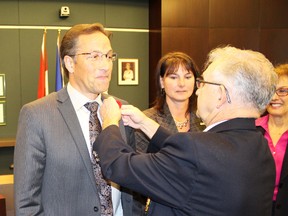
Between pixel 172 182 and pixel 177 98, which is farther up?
pixel 177 98

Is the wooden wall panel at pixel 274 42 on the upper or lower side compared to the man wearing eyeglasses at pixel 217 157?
upper

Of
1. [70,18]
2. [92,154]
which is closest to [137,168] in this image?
[92,154]

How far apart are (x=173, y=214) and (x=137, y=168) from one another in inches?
9.1

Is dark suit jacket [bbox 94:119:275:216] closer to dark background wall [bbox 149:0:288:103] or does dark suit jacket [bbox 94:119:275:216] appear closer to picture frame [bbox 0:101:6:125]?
dark background wall [bbox 149:0:288:103]

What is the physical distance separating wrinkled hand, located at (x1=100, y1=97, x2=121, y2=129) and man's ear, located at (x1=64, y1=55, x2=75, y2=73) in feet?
0.92

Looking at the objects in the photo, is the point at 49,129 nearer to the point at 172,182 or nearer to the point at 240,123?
the point at 172,182

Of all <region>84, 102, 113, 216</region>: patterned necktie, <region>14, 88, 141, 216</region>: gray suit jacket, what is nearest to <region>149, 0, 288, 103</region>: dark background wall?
<region>84, 102, 113, 216</region>: patterned necktie

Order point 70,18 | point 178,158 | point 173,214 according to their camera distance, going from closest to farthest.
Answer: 1. point 178,158
2. point 173,214
3. point 70,18

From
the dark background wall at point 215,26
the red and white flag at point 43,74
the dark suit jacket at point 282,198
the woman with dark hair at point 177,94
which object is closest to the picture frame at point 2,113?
the red and white flag at point 43,74

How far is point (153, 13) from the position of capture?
5.58m

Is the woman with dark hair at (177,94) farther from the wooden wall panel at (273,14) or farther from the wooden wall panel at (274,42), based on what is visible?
the wooden wall panel at (273,14)

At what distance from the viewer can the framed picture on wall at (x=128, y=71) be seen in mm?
5672

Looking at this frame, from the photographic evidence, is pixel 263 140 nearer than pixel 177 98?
Yes

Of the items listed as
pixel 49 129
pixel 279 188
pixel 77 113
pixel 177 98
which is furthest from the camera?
pixel 177 98
